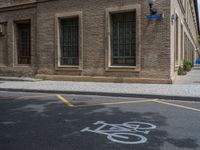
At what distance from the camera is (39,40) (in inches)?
641

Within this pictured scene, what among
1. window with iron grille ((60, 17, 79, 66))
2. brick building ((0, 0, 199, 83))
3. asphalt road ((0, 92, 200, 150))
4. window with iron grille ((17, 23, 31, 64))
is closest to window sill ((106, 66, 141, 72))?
brick building ((0, 0, 199, 83))

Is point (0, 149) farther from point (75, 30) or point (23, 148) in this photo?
point (75, 30)

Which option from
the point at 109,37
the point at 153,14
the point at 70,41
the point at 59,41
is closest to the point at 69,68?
the point at 70,41

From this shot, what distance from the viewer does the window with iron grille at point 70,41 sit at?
15.4 metres

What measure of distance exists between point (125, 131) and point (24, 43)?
14.4 metres

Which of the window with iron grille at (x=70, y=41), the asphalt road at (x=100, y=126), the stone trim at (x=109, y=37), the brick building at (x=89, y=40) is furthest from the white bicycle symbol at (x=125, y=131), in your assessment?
the window with iron grille at (x=70, y=41)

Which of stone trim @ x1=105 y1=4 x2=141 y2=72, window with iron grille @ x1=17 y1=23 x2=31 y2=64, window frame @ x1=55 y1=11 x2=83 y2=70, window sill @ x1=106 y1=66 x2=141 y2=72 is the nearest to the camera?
stone trim @ x1=105 y1=4 x2=141 y2=72

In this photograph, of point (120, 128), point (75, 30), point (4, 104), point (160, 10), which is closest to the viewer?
point (120, 128)

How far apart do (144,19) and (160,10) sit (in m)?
0.91

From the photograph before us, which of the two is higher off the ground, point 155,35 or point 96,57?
point 155,35

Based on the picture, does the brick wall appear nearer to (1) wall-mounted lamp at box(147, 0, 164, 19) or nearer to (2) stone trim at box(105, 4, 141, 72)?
(2) stone trim at box(105, 4, 141, 72)

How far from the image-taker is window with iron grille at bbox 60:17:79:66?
15.4 m

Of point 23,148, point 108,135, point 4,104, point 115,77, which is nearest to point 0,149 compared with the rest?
point 23,148

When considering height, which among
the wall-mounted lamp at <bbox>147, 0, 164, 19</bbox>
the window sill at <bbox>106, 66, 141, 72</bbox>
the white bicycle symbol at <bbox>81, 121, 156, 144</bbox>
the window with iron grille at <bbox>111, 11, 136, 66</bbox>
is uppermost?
the wall-mounted lamp at <bbox>147, 0, 164, 19</bbox>
